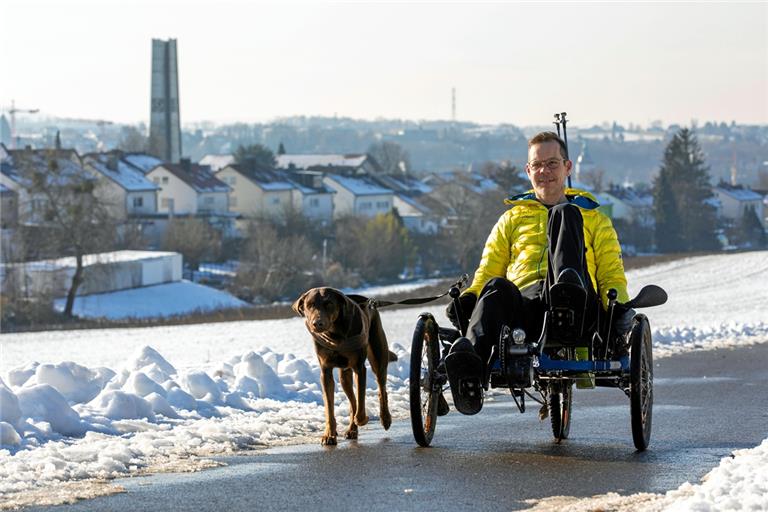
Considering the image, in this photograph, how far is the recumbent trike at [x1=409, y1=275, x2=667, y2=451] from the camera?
28.9ft

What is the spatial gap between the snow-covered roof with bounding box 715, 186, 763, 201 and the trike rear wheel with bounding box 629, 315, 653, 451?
159 m

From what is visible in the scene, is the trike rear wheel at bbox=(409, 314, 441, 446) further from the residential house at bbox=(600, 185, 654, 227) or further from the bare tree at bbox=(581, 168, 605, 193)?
the bare tree at bbox=(581, 168, 605, 193)

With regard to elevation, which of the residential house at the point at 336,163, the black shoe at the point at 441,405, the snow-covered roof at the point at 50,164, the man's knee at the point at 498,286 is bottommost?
the residential house at the point at 336,163

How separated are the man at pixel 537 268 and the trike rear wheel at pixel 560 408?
45 centimetres

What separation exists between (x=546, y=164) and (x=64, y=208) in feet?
243

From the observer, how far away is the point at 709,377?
1523 centimetres

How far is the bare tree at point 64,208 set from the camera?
79688mm

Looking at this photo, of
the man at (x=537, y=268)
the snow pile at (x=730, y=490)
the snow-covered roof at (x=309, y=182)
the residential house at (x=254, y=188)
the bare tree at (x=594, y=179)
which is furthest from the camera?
the bare tree at (x=594, y=179)

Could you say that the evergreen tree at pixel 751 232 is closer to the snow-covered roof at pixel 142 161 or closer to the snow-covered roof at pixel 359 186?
the snow-covered roof at pixel 359 186

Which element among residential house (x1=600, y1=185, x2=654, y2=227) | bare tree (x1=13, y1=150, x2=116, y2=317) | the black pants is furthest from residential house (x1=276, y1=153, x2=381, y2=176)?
the black pants

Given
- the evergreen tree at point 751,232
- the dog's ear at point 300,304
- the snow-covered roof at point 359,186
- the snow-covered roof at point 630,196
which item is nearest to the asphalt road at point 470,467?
the dog's ear at point 300,304

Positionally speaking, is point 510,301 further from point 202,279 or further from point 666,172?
point 666,172

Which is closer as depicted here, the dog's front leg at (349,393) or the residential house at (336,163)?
the dog's front leg at (349,393)

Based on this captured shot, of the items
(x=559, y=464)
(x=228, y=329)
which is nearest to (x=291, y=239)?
(x=228, y=329)
